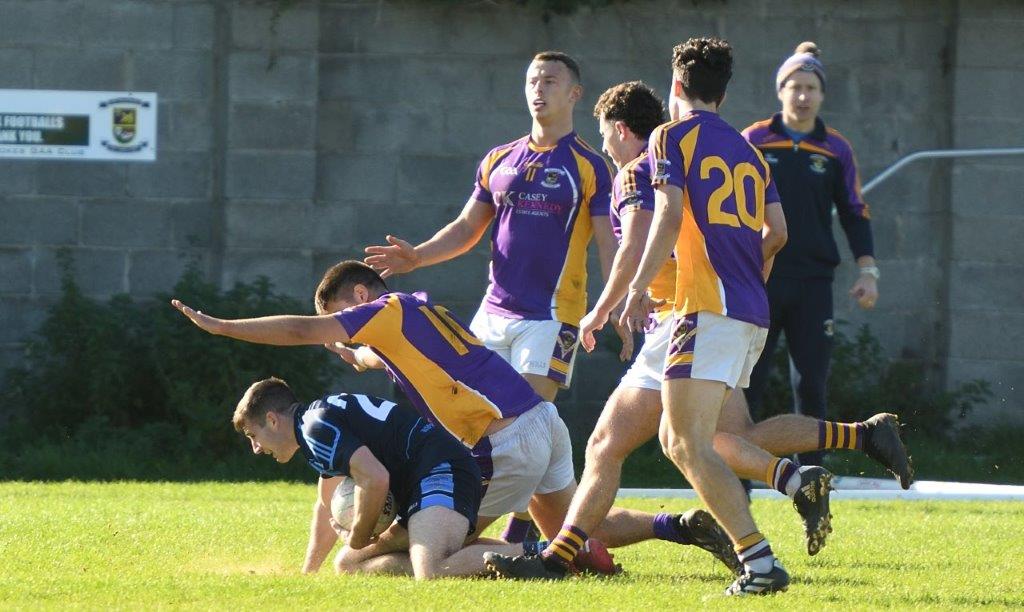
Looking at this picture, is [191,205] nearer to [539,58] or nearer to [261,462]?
[261,462]

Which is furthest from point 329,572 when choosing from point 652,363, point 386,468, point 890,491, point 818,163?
point 890,491

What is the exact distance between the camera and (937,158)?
11.9 metres

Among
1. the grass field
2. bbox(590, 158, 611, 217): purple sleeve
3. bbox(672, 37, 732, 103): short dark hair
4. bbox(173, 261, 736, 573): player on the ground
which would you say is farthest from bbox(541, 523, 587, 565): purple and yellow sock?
bbox(590, 158, 611, 217): purple sleeve

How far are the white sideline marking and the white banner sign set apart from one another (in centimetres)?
466

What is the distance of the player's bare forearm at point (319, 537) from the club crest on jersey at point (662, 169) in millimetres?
1989

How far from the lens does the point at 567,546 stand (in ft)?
19.1

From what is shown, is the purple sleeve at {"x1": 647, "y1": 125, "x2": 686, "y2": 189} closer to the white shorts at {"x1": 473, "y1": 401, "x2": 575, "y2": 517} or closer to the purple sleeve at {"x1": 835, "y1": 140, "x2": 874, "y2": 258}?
the white shorts at {"x1": 473, "y1": 401, "x2": 575, "y2": 517}

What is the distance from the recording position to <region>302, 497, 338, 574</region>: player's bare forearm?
6.39m

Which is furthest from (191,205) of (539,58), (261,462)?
(539,58)

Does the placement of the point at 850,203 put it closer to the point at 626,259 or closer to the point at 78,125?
the point at 626,259

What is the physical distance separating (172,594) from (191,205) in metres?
6.67

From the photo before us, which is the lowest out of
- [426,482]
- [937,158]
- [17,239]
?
[426,482]

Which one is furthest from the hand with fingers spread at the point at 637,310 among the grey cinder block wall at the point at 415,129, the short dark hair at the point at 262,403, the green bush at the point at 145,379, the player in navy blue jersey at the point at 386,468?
the grey cinder block wall at the point at 415,129

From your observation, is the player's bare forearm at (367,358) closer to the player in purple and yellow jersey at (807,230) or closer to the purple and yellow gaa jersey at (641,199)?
the purple and yellow gaa jersey at (641,199)
